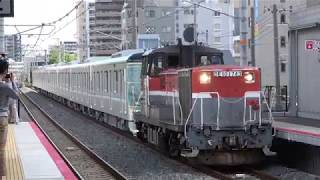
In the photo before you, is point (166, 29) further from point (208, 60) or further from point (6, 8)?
point (6, 8)

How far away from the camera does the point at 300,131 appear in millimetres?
12734

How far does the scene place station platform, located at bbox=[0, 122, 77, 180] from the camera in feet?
37.8

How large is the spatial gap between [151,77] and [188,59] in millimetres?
1368

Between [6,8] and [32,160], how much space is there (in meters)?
5.53

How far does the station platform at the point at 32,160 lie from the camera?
11.5 m

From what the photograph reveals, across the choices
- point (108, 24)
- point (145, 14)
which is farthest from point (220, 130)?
point (108, 24)

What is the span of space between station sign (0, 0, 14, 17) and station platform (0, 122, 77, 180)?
119 inches

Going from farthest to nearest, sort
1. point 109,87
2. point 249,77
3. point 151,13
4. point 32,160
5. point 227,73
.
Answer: point 151,13
point 109,87
point 249,77
point 227,73
point 32,160

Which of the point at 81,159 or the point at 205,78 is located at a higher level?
the point at 205,78

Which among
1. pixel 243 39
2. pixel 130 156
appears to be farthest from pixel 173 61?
pixel 243 39

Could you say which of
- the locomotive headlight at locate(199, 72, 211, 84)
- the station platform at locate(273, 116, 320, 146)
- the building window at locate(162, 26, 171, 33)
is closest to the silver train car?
the station platform at locate(273, 116, 320, 146)

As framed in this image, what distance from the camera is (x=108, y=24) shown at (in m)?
116

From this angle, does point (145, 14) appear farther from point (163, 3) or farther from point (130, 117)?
point (130, 117)

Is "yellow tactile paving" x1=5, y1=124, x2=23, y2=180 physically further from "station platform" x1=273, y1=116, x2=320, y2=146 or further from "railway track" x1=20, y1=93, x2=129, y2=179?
"station platform" x1=273, y1=116, x2=320, y2=146
